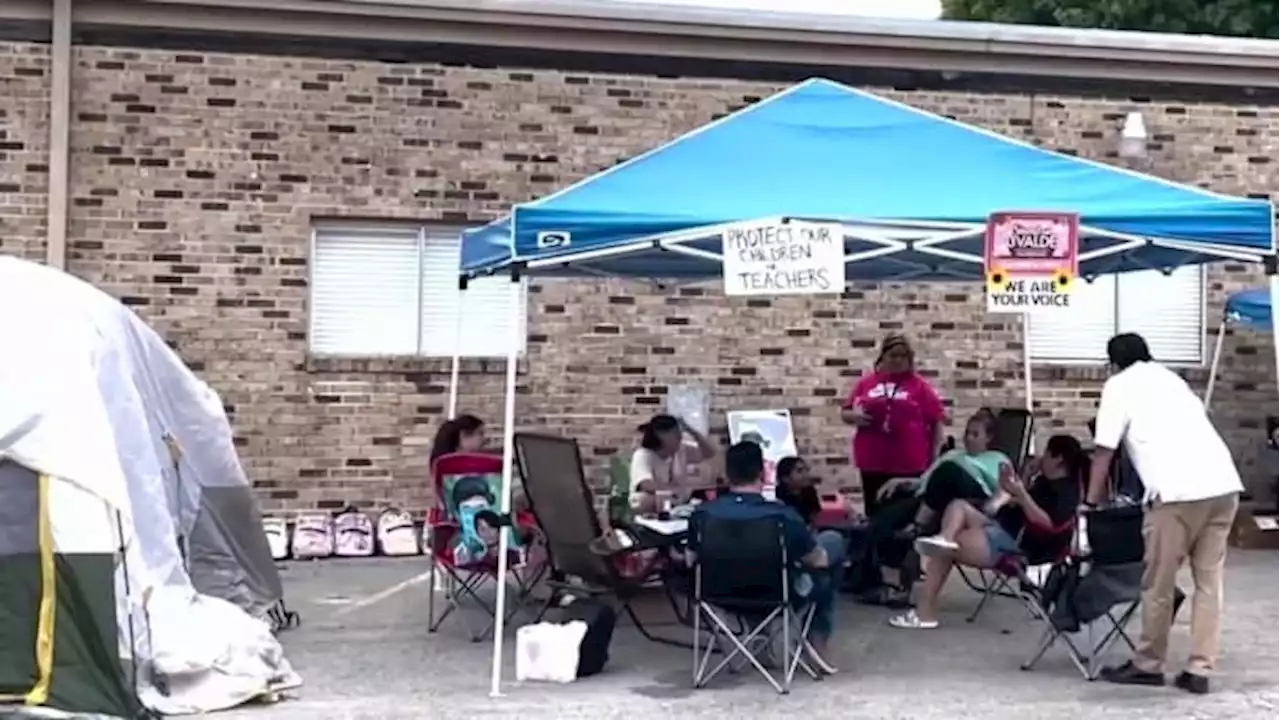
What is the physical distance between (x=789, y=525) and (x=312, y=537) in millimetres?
5258

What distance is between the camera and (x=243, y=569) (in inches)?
333

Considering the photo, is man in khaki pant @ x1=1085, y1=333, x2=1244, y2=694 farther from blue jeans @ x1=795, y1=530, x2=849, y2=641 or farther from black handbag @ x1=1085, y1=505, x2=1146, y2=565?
blue jeans @ x1=795, y1=530, x2=849, y2=641

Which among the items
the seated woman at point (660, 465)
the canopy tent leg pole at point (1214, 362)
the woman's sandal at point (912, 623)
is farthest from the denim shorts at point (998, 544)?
the canopy tent leg pole at point (1214, 362)

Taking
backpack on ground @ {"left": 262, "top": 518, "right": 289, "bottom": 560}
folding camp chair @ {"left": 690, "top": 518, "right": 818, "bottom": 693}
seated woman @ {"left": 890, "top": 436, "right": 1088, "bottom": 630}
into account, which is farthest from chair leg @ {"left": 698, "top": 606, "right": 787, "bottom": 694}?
backpack on ground @ {"left": 262, "top": 518, "right": 289, "bottom": 560}

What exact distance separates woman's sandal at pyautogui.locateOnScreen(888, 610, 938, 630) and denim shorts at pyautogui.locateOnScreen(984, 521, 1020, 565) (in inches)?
28.8

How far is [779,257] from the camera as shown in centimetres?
722

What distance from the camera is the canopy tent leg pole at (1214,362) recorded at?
12695mm

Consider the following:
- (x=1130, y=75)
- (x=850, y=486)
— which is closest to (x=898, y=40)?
(x=1130, y=75)

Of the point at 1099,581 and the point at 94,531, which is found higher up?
the point at 94,531

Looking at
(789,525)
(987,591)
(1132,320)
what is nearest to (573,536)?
(789,525)

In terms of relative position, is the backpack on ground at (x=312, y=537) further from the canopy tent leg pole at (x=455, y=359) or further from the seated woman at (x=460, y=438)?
the seated woman at (x=460, y=438)

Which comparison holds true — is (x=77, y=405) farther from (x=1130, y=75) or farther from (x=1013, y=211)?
(x=1130, y=75)

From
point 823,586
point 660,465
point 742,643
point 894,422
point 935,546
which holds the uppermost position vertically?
point 894,422

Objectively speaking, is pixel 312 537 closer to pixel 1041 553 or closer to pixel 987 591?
pixel 987 591
